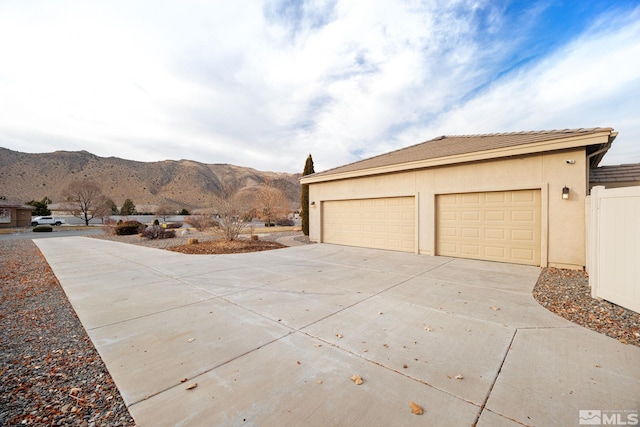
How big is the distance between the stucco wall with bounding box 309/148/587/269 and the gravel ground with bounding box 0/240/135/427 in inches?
326

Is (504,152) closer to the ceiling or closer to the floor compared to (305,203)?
closer to the ceiling

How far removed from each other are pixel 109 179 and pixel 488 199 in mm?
69235

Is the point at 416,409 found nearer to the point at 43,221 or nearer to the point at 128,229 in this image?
the point at 128,229

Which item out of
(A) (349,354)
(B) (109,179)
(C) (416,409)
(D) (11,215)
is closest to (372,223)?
(A) (349,354)

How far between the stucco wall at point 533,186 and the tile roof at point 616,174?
3.23 meters

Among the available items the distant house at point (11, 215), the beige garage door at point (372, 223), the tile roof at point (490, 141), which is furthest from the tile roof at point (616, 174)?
the distant house at point (11, 215)

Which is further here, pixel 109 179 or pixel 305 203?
pixel 109 179

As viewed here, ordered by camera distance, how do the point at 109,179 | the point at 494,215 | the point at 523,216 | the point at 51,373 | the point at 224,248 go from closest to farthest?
1. the point at 51,373
2. the point at 523,216
3. the point at 494,215
4. the point at 224,248
5. the point at 109,179

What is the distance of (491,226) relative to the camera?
7391 millimetres

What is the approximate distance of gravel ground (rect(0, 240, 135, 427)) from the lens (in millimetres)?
1863

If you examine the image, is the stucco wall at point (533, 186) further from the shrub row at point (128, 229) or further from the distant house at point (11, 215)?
the distant house at point (11, 215)

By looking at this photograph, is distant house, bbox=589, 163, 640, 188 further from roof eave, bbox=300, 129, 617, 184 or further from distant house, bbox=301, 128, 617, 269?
roof eave, bbox=300, 129, 617, 184

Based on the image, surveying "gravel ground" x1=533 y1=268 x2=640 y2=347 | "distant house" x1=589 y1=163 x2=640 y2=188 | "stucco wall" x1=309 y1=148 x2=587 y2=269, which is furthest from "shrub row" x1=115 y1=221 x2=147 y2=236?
"distant house" x1=589 y1=163 x2=640 y2=188

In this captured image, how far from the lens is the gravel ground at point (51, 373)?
73.4 inches
